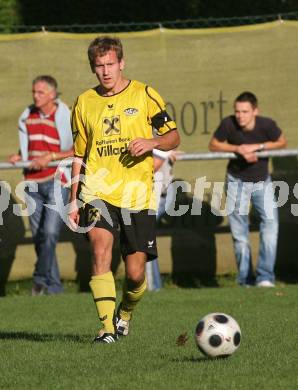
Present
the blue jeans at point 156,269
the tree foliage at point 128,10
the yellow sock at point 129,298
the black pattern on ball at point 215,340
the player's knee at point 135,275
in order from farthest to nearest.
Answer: the tree foliage at point 128,10
the blue jeans at point 156,269
the yellow sock at point 129,298
the player's knee at point 135,275
the black pattern on ball at point 215,340

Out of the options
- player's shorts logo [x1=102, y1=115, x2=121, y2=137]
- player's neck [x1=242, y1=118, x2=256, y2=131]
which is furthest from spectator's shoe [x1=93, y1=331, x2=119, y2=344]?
player's neck [x1=242, y1=118, x2=256, y2=131]

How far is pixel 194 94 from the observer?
13578 millimetres

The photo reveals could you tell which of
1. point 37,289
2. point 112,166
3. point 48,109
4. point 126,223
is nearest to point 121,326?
point 126,223

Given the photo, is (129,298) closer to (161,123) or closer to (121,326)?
(121,326)

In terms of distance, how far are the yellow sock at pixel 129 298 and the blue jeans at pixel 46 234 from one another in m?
4.10

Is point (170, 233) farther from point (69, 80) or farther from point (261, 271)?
point (69, 80)

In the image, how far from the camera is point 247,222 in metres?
13.1

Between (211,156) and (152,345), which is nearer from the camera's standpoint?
(152,345)

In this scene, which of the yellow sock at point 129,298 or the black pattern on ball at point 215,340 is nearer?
the black pattern on ball at point 215,340

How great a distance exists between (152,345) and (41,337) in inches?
52.0

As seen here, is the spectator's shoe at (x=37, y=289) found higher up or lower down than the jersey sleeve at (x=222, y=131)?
lower down

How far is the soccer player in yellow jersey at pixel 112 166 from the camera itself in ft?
27.4

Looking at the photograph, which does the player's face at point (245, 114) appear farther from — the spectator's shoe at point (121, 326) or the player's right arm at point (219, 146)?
the spectator's shoe at point (121, 326)

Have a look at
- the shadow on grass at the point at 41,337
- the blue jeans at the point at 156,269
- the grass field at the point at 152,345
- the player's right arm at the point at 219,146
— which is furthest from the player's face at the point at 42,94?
the shadow on grass at the point at 41,337
